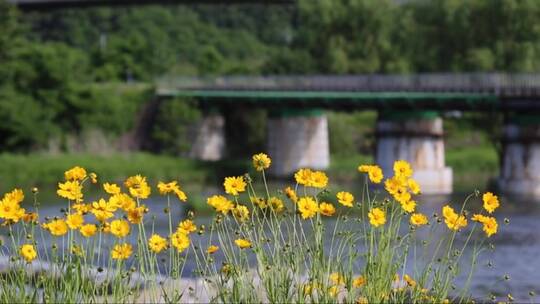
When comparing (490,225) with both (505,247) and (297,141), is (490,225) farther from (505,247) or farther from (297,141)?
(297,141)

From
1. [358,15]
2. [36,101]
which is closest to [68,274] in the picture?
[36,101]

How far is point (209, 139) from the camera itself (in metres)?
102

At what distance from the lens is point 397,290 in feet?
42.9

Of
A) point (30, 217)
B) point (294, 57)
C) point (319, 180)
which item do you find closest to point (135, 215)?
point (30, 217)

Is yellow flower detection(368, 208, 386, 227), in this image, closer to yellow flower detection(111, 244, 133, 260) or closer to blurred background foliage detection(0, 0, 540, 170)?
yellow flower detection(111, 244, 133, 260)

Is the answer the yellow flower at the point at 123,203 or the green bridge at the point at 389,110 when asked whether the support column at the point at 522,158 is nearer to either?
the green bridge at the point at 389,110

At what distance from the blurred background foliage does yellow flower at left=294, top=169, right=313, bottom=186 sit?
82.9m

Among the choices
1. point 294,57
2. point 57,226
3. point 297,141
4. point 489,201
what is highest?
point 294,57

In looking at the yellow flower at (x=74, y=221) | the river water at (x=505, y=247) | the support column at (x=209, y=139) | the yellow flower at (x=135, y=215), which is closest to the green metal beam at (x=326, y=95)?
the support column at (x=209, y=139)

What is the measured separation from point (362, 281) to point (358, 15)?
102191mm

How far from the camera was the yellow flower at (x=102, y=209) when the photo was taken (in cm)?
1219

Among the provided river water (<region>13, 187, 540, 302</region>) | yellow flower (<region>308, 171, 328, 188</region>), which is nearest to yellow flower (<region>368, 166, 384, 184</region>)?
yellow flower (<region>308, 171, 328, 188</region>)

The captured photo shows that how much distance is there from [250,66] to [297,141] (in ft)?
93.9

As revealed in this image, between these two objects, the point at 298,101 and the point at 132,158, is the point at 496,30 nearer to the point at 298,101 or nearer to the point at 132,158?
the point at 298,101
